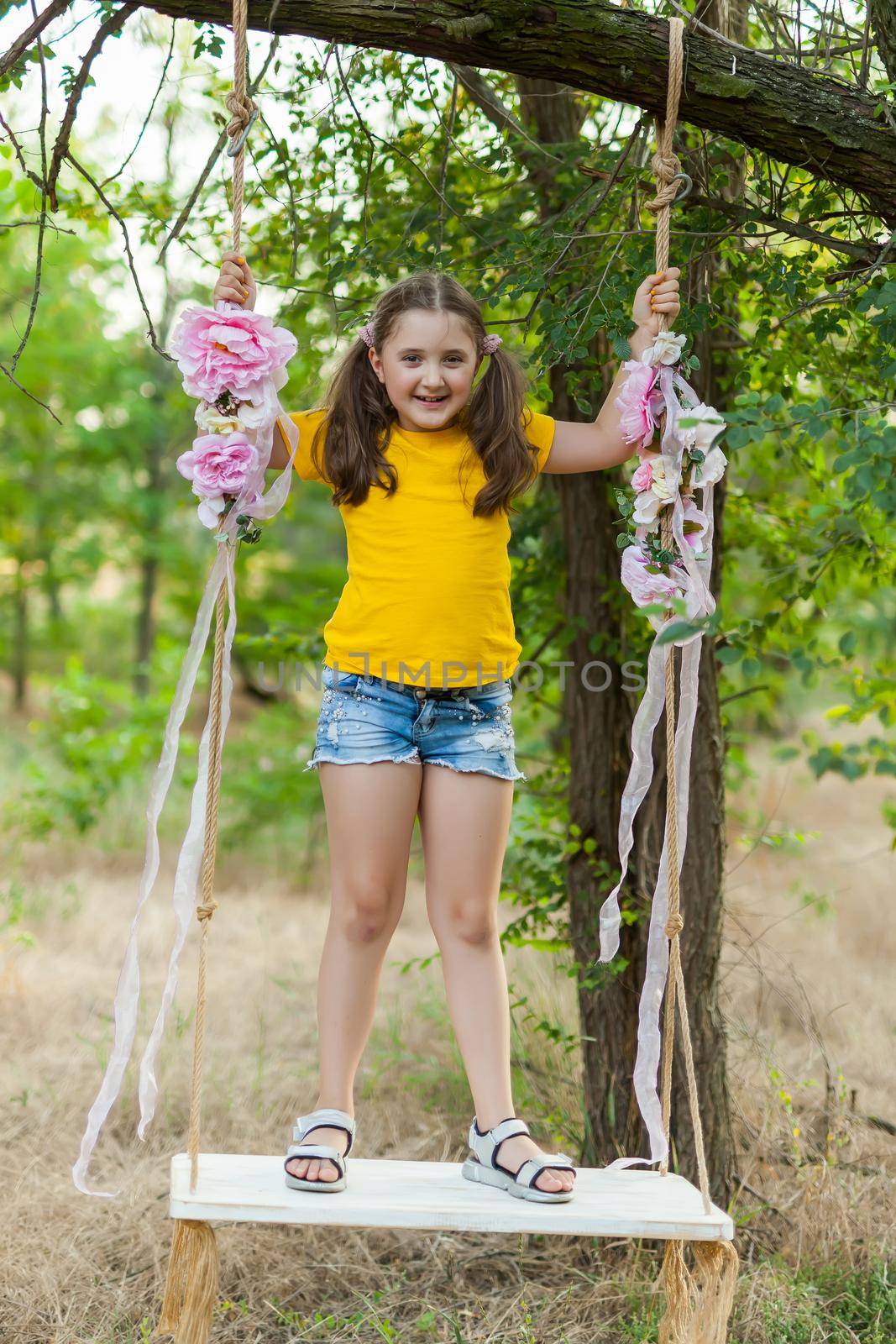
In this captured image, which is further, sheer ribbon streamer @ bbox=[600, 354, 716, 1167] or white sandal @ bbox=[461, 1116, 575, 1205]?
sheer ribbon streamer @ bbox=[600, 354, 716, 1167]

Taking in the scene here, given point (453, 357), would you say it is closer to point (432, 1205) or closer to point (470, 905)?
point (470, 905)

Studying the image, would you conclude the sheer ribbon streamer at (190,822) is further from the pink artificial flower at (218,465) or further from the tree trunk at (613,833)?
the tree trunk at (613,833)

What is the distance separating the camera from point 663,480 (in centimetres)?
224

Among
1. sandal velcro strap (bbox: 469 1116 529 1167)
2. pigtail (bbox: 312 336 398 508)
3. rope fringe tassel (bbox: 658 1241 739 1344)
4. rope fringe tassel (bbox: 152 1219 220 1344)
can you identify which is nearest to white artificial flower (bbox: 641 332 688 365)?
pigtail (bbox: 312 336 398 508)

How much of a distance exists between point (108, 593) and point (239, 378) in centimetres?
1582

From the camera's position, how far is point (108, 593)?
56.8ft

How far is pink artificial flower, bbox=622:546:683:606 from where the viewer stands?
2240 millimetres

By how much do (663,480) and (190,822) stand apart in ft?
3.52

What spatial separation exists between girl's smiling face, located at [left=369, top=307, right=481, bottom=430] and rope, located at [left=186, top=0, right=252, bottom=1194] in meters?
0.40

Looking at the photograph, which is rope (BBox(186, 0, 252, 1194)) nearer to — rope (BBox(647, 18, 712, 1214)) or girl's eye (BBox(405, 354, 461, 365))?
girl's eye (BBox(405, 354, 461, 365))

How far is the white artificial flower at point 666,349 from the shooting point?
222 centimetres

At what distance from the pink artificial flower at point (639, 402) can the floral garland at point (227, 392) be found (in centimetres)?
63

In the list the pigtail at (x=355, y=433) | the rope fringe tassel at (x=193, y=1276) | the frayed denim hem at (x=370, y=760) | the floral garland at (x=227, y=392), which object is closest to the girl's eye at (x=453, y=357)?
the pigtail at (x=355, y=433)

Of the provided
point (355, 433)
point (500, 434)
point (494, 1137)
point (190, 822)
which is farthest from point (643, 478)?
point (494, 1137)
